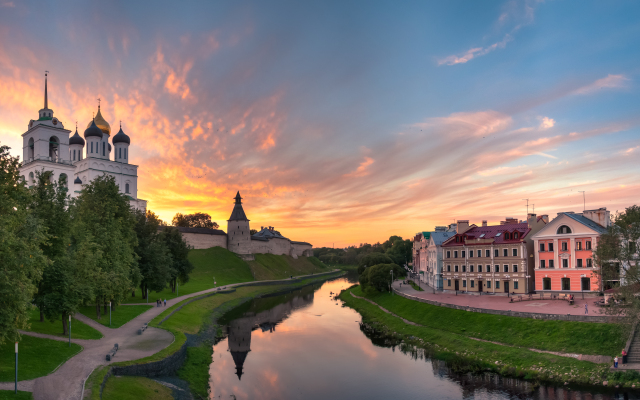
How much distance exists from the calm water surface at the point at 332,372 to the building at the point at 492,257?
18351 millimetres

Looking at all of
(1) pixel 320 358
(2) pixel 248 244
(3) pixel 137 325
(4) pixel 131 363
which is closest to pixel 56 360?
(4) pixel 131 363

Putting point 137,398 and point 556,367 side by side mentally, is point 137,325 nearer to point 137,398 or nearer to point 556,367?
point 137,398

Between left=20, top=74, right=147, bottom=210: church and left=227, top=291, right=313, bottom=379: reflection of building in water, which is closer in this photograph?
left=227, top=291, right=313, bottom=379: reflection of building in water

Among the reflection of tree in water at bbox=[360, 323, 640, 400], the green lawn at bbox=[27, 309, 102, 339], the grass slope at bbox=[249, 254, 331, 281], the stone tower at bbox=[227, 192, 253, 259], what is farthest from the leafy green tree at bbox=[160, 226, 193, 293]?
the stone tower at bbox=[227, 192, 253, 259]

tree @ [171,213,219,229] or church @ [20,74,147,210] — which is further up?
church @ [20,74,147,210]

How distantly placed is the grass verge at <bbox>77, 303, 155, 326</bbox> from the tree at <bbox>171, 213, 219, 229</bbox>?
305ft

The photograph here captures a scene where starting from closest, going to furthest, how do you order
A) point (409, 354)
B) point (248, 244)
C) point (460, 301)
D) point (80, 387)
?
1. point (80, 387)
2. point (409, 354)
3. point (460, 301)
4. point (248, 244)

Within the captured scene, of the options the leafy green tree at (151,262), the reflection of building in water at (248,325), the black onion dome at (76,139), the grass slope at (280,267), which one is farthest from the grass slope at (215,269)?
the black onion dome at (76,139)

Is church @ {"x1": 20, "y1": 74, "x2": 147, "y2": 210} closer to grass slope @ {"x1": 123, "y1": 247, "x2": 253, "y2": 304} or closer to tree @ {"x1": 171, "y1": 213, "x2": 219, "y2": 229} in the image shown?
grass slope @ {"x1": 123, "y1": 247, "x2": 253, "y2": 304}

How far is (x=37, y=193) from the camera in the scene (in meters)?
35.4

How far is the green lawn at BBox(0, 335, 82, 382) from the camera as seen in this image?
22375 mm

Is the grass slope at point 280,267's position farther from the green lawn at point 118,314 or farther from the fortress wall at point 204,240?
the green lawn at point 118,314

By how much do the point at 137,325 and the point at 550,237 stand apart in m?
46.9

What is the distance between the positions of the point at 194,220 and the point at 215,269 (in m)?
53.4
